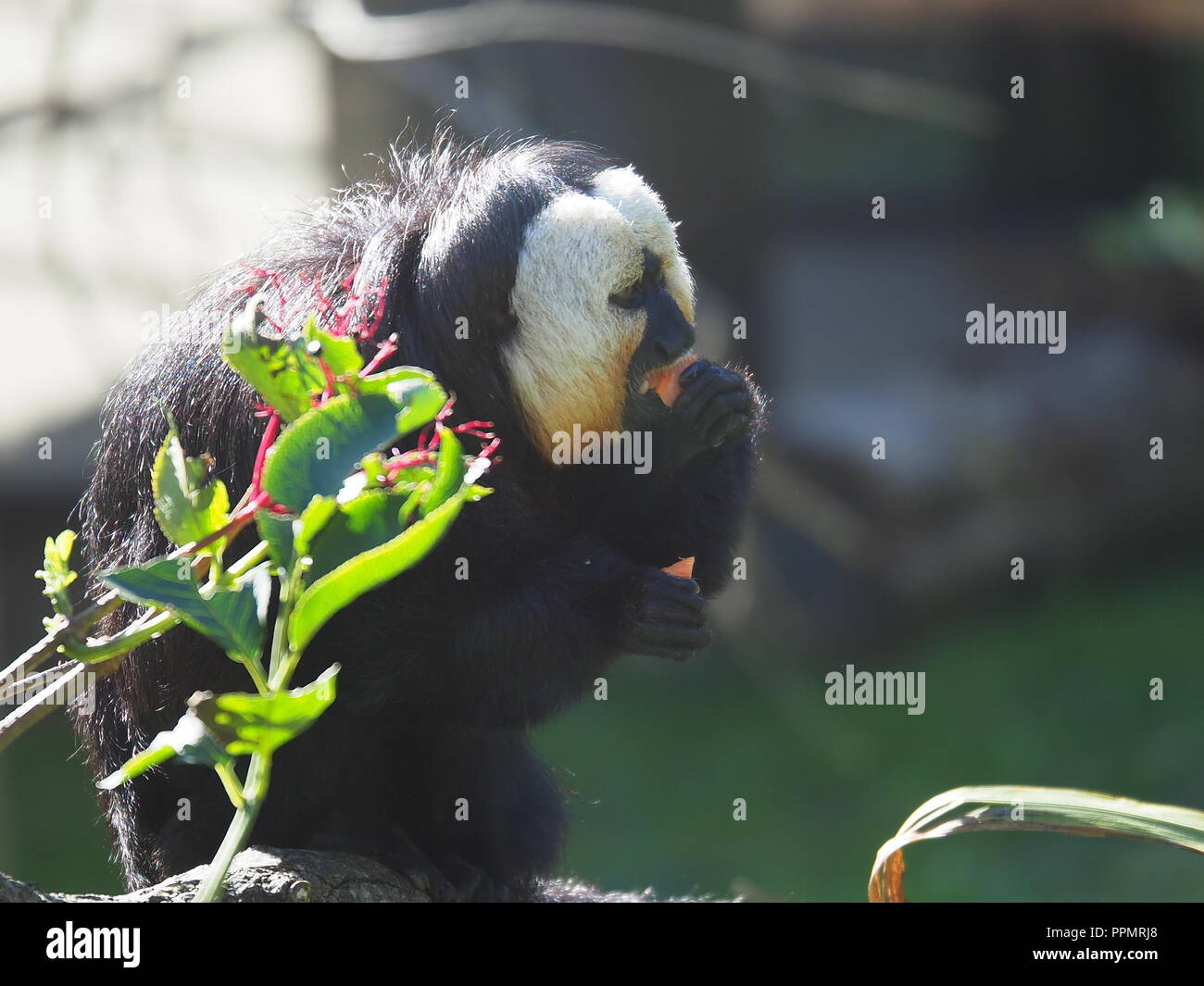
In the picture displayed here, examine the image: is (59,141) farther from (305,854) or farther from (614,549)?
(305,854)

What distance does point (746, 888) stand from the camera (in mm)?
3631

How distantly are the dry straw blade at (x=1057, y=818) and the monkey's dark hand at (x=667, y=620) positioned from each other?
1.97 ft

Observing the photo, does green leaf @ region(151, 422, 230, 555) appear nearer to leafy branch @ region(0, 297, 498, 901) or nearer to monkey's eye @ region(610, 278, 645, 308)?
leafy branch @ region(0, 297, 498, 901)

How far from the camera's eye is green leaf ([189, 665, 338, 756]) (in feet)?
4.89

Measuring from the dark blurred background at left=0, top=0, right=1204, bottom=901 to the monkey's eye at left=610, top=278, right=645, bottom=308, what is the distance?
9.52ft

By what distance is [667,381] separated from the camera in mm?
3135

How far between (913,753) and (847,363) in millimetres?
2604

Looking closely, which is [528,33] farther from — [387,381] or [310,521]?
[310,521]

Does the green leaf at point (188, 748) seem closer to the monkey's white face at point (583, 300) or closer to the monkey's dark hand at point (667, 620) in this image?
the monkey's dark hand at point (667, 620)

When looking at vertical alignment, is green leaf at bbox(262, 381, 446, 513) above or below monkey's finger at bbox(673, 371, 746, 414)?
below

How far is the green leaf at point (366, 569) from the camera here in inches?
58.3

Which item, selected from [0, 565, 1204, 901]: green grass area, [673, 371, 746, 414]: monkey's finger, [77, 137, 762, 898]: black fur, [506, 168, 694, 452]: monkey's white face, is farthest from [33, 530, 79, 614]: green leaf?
[0, 565, 1204, 901]: green grass area

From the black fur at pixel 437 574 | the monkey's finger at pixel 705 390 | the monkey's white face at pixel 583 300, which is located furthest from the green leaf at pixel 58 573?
A: the monkey's finger at pixel 705 390

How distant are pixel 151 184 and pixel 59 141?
0.48 meters
